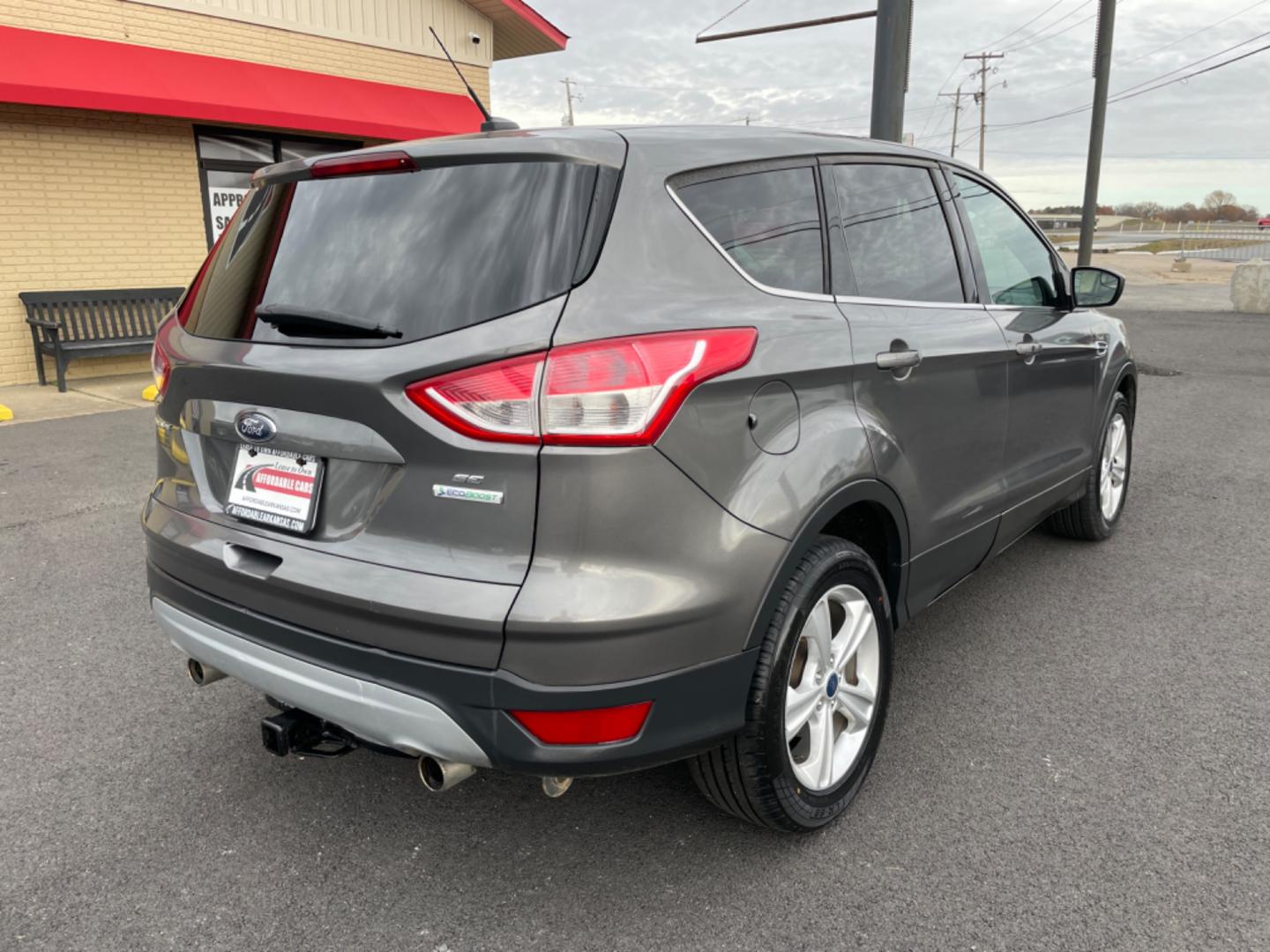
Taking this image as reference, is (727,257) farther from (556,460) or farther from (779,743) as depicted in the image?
(779,743)

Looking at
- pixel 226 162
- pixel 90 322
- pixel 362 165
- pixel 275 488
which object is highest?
pixel 226 162

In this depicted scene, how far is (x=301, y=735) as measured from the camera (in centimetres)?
246

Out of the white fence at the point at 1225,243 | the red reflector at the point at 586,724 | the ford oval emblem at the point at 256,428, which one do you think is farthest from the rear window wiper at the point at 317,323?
the white fence at the point at 1225,243

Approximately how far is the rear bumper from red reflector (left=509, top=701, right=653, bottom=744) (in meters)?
0.01

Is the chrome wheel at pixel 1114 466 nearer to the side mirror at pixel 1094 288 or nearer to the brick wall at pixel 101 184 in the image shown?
the side mirror at pixel 1094 288

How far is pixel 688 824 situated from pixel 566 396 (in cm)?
136

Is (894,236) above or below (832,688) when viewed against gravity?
above

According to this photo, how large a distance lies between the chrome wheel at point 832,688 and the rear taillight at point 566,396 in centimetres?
72

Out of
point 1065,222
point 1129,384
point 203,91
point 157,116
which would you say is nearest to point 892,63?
point 1129,384

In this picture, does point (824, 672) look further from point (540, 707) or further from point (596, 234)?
point (596, 234)

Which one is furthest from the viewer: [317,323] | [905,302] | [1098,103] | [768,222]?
[1098,103]

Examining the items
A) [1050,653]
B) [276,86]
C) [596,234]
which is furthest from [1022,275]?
[276,86]

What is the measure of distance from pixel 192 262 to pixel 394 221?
11.2m

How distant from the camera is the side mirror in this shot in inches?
168
